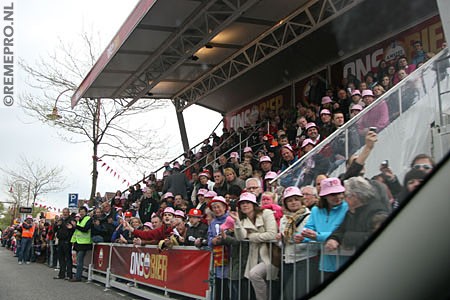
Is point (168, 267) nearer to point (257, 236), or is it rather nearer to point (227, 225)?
point (227, 225)

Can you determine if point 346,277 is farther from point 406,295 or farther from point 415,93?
point 415,93

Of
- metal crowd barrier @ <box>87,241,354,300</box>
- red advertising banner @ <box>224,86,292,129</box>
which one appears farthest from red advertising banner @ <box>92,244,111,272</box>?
red advertising banner @ <box>224,86,292,129</box>

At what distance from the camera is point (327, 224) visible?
8.61 feet

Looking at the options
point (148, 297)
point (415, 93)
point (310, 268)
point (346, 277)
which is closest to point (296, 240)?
point (310, 268)

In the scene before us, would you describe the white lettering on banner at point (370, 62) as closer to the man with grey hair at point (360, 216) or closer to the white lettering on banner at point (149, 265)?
the white lettering on banner at point (149, 265)

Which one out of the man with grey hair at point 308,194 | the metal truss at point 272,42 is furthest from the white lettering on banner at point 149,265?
the metal truss at point 272,42

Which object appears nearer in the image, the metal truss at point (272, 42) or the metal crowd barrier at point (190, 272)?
the metal crowd barrier at point (190, 272)

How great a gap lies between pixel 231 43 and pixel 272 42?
1.33 metres

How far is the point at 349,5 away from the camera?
8.61 meters

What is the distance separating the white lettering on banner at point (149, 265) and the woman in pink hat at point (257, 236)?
2.76 meters

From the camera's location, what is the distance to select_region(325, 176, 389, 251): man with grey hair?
1.77 m

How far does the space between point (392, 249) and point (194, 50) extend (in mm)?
11511

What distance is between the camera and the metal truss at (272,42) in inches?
400

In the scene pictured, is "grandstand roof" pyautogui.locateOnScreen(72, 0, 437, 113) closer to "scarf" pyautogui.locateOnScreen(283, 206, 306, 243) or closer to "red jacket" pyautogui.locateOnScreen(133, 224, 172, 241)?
"scarf" pyautogui.locateOnScreen(283, 206, 306, 243)
